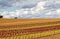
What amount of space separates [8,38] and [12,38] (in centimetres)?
46

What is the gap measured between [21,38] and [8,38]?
1516 millimetres

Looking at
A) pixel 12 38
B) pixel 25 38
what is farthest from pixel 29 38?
pixel 12 38

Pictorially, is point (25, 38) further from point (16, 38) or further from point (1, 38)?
point (1, 38)

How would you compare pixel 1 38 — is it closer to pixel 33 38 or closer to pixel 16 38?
pixel 16 38

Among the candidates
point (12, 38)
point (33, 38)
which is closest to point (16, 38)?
point (12, 38)

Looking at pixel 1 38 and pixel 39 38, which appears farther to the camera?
pixel 39 38

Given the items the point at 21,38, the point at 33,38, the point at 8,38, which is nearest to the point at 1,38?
the point at 8,38

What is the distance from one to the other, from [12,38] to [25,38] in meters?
1.64

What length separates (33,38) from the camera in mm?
22078

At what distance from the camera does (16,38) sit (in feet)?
69.0

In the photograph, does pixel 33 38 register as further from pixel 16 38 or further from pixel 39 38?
pixel 16 38

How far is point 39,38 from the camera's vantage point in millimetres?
22266

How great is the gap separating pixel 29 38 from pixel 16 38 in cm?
167

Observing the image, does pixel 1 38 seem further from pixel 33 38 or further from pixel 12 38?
pixel 33 38
